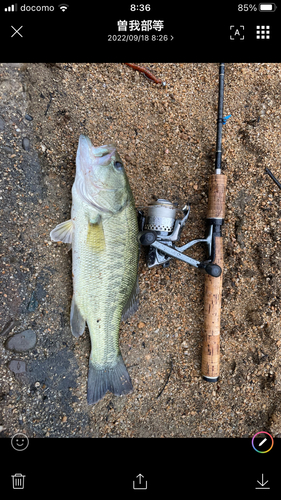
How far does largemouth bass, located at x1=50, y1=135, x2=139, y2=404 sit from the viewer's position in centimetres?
196

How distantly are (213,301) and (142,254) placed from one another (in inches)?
26.2

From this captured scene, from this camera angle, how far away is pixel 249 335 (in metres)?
2.42

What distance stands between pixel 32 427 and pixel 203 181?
2.31 metres

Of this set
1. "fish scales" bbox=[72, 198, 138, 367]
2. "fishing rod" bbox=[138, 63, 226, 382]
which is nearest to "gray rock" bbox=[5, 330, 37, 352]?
"fish scales" bbox=[72, 198, 138, 367]

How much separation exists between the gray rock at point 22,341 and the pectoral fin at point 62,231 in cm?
72

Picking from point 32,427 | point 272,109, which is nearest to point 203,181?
point 272,109

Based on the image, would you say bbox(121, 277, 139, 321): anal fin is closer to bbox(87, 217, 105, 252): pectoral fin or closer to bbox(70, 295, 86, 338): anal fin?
bbox(70, 295, 86, 338): anal fin
